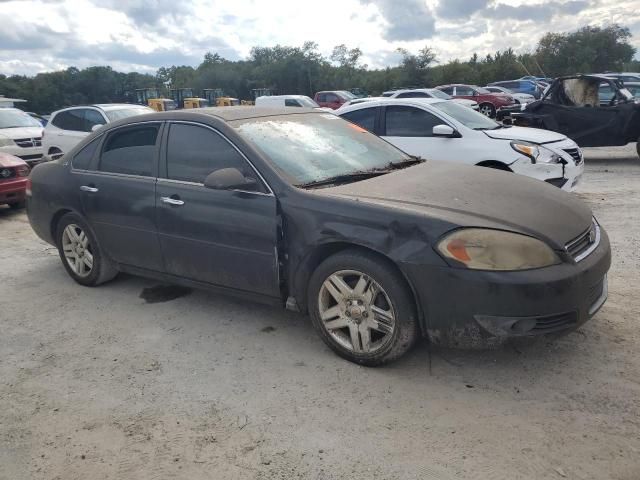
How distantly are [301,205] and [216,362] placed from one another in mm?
1182

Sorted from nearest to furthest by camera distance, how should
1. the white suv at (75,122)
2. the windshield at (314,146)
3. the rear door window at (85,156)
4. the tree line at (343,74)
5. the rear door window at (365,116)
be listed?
the windshield at (314,146), the rear door window at (85,156), the rear door window at (365,116), the white suv at (75,122), the tree line at (343,74)

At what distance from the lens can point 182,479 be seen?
255 cm

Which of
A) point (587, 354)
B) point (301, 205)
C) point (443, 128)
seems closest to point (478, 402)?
point (587, 354)

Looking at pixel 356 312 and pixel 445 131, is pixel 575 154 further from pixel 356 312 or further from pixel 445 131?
pixel 356 312

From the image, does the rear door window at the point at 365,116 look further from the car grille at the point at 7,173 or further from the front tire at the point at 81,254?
the car grille at the point at 7,173

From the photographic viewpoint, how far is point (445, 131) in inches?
289

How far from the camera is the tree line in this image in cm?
4956

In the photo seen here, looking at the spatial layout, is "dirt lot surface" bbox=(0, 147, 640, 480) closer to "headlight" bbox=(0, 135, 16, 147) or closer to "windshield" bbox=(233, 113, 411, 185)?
"windshield" bbox=(233, 113, 411, 185)

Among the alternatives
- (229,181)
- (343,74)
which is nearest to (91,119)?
(229,181)

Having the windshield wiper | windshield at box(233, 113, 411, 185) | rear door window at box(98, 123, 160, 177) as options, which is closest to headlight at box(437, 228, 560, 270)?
the windshield wiper

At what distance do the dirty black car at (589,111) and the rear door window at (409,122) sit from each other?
4.91m

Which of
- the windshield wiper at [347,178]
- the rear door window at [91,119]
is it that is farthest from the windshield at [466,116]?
the rear door window at [91,119]

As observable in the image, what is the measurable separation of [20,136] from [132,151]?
891cm

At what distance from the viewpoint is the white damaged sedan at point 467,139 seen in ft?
23.2
